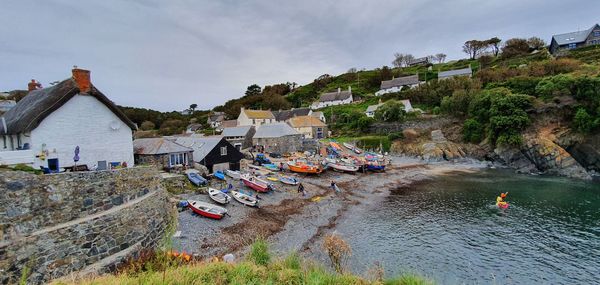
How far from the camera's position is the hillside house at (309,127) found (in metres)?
65.2

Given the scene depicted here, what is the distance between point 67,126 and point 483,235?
91.9 feet

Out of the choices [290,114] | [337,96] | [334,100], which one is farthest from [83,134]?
[337,96]

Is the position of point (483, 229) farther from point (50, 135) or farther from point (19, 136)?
point (19, 136)

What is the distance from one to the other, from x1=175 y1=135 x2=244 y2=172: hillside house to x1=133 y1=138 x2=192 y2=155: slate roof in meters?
3.48

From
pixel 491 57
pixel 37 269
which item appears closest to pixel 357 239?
pixel 37 269

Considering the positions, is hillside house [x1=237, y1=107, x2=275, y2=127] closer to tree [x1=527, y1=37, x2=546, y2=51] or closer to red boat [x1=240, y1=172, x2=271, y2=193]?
red boat [x1=240, y1=172, x2=271, y2=193]

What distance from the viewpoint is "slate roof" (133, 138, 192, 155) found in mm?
27744

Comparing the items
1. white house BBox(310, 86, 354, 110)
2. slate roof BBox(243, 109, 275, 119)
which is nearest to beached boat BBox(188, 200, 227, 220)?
slate roof BBox(243, 109, 275, 119)

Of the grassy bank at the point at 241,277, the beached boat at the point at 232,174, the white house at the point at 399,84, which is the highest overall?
the white house at the point at 399,84

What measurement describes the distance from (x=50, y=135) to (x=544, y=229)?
33.3 m

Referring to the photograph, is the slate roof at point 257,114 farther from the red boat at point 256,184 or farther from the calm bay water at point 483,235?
the calm bay water at point 483,235

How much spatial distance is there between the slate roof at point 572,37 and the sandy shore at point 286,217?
77374 millimetres

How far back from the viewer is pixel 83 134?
54.5 ft

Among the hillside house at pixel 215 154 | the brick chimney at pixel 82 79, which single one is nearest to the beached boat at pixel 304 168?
the hillside house at pixel 215 154
